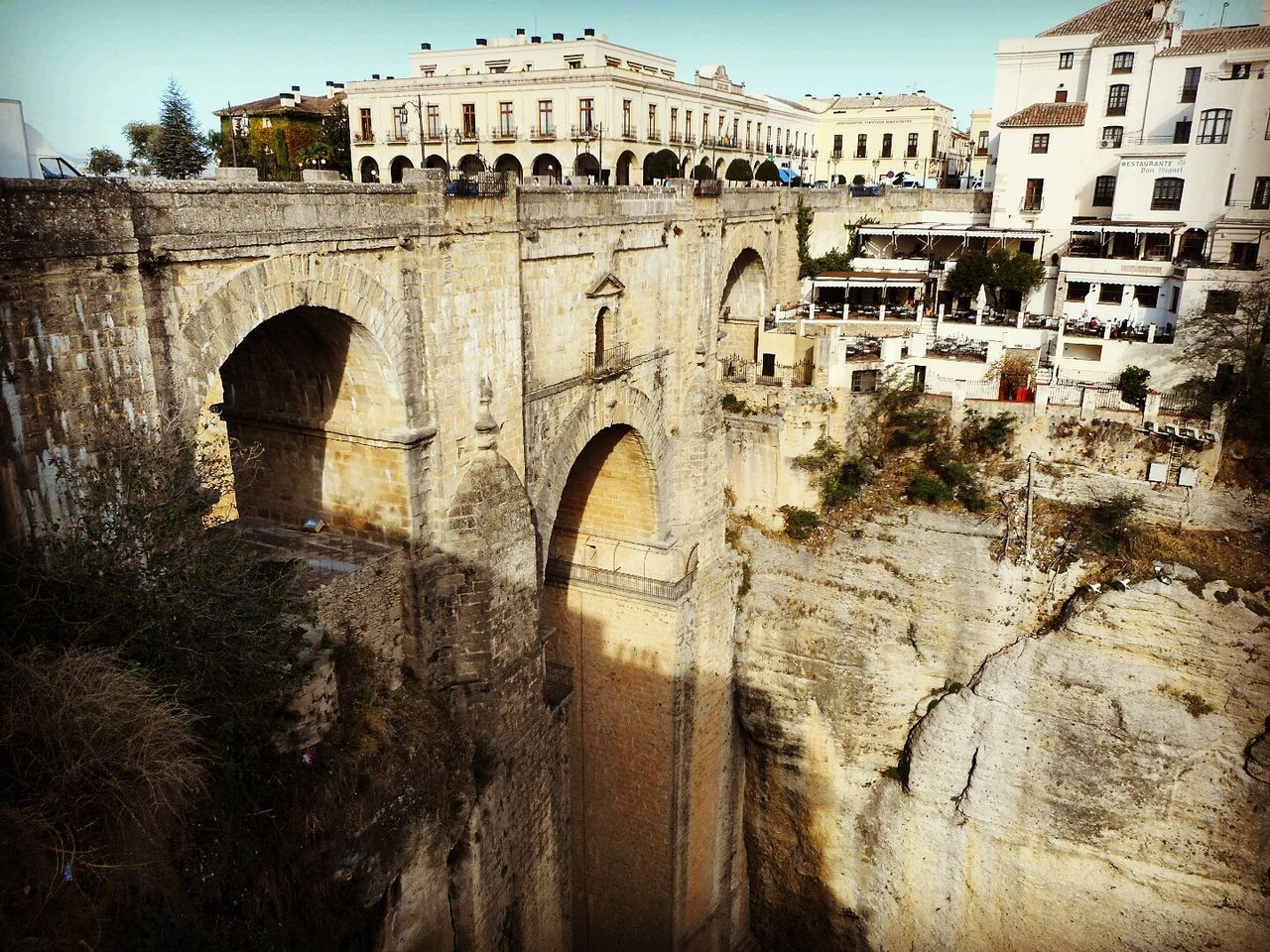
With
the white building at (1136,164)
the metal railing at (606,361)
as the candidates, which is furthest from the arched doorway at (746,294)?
the metal railing at (606,361)

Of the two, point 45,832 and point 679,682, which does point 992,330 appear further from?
point 45,832

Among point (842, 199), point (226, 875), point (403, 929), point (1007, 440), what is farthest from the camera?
point (842, 199)

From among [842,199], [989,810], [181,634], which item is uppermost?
[842,199]

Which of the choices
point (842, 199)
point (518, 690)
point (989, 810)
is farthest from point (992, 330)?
point (518, 690)

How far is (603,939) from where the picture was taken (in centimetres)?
1855

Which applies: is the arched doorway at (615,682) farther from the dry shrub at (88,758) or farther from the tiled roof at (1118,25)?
the tiled roof at (1118,25)

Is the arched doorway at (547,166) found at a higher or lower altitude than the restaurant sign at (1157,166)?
higher

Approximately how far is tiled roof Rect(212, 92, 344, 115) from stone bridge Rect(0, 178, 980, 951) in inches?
799

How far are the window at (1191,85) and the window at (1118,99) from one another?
1442 mm

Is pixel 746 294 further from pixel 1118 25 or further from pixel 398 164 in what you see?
pixel 398 164

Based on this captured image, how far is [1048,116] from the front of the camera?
26.2 metres

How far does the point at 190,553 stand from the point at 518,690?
5.20 m

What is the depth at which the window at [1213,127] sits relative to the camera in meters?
22.9

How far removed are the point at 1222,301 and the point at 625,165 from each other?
19.0m
